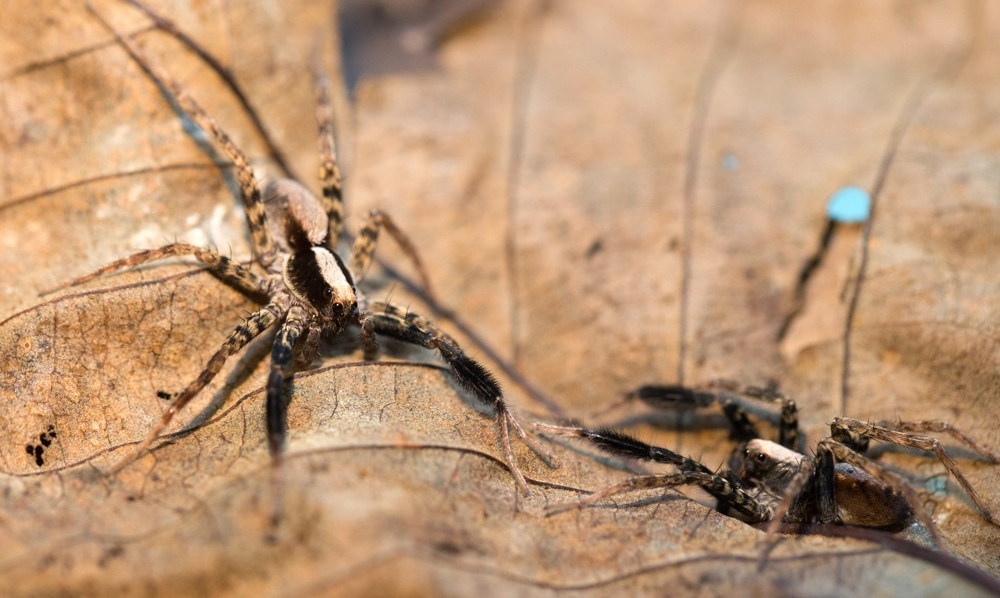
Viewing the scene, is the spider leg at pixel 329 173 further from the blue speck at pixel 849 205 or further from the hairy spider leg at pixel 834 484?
the blue speck at pixel 849 205

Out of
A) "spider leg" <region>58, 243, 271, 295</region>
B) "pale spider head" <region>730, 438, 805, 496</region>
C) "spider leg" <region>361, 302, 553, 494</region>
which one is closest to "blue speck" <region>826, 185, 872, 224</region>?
"pale spider head" <region>730, 438, 805, 496</region>

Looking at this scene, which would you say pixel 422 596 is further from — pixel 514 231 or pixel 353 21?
pixel 353 21

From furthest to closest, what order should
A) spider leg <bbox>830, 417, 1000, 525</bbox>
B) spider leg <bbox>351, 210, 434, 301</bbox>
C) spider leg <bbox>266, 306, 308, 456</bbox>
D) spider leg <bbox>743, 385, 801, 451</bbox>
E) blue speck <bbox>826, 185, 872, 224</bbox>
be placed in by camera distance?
blue speck <bbox>826, 185, 872, 224</bbox>, spider leg <bbox>351, 210, 434, 301</bbox>, spider leg <bbox>743, 385, 801, 451</bbox>, spider leg <bbox>830, 417, 1000, 525</bbox>, spider leg <bbox>266, 306, 308, 456</bbox>

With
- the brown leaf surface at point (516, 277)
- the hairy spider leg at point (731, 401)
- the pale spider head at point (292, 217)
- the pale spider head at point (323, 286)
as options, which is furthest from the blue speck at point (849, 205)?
the pale spider head at point (292, 217)

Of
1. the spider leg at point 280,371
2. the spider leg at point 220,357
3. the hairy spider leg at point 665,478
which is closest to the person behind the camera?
the spider leg at point 280,371

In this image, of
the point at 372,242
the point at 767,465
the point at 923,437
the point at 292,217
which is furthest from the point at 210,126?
the point at 923,437

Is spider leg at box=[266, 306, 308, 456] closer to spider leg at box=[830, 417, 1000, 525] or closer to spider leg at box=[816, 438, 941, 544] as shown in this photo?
spider leg at box=[816, 438, 941, 544]
